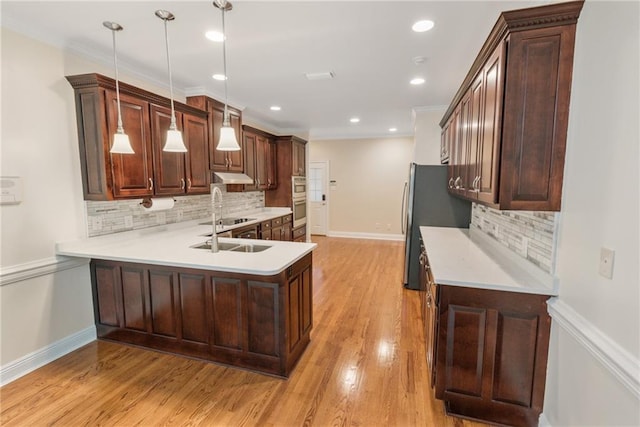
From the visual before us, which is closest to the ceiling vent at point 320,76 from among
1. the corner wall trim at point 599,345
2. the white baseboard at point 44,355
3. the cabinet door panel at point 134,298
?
the cabinet door panel at point 134,298

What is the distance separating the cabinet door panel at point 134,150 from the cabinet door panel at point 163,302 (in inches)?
33.6

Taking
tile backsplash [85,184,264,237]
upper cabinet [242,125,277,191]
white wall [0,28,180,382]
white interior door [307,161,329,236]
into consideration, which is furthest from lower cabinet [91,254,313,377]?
white interior door [307,161,329,236]

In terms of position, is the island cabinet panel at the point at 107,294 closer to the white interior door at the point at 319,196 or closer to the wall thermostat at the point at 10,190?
the wall thermostat at the point at 10,190

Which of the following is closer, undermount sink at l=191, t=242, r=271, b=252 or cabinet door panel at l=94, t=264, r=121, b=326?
cabinet door panel at l=94, t=264, r=121, b=326

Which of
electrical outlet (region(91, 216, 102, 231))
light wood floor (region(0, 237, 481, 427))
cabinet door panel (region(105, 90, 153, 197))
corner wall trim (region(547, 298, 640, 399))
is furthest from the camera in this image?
electrical outlet (region(91, 216, 102, 231))

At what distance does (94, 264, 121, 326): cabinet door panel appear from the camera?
8.63 ft

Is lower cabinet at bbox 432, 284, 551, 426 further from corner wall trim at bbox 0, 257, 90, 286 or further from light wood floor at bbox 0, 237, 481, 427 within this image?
corner wall trim at bbox 0, 257, 90, 286

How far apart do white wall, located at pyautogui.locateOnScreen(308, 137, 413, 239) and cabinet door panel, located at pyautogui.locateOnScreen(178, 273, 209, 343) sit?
5681mm

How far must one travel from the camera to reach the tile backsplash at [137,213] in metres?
2.79

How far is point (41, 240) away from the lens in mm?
2389

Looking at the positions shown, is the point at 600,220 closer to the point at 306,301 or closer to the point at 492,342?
the point at 492,342

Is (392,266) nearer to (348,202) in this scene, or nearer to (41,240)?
(348,202)

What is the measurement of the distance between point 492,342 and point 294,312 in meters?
1.33

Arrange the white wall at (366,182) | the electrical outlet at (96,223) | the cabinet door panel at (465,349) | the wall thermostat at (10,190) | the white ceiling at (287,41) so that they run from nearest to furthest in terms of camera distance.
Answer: the cabinet door panel at (465,349)
the white ceiling at (287,41)
the wall thermostat at (10,190)
the electrical outlet at (96,223)
the white wall at (366,182)
